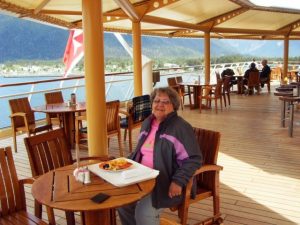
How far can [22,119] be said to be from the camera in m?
5.36

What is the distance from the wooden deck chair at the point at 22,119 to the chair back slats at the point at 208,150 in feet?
10.2

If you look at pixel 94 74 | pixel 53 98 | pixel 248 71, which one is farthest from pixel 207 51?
pixel 94 74

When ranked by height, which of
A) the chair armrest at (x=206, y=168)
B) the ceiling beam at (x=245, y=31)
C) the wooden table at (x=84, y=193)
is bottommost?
the chair armrest at (x=206, y=168)

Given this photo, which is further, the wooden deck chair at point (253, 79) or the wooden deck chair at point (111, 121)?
Answer: the wooden deck chair at point (253, 79)

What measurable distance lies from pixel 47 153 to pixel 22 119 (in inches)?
118

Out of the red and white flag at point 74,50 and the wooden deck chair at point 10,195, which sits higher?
the red and white flag at point 74,50

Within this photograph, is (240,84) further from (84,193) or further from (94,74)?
(84,193)

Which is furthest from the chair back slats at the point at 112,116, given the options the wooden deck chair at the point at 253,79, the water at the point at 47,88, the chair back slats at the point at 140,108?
the wooden deck chair at the point at 253,79

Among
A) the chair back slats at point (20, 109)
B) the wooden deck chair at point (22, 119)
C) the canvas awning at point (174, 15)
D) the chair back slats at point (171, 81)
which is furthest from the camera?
the chair back slats at point (171, 81)

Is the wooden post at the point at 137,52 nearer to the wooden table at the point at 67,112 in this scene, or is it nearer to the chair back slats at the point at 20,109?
the wooden table at the point at 67,112

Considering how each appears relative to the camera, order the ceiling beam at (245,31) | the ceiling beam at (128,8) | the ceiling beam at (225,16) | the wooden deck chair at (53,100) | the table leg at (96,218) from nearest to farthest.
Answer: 1. the table leg at (96,218)
2. the ceiling beam at (128,8)
3. the wooden deck chair at (53,100)
4. the ceiling beam at (225,16)
5. the ceiling beam at (245,31)

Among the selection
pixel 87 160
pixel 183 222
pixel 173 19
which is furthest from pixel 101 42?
pixel 173 19

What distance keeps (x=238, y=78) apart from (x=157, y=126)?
9.79 metres

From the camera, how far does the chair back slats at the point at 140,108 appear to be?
506cm
